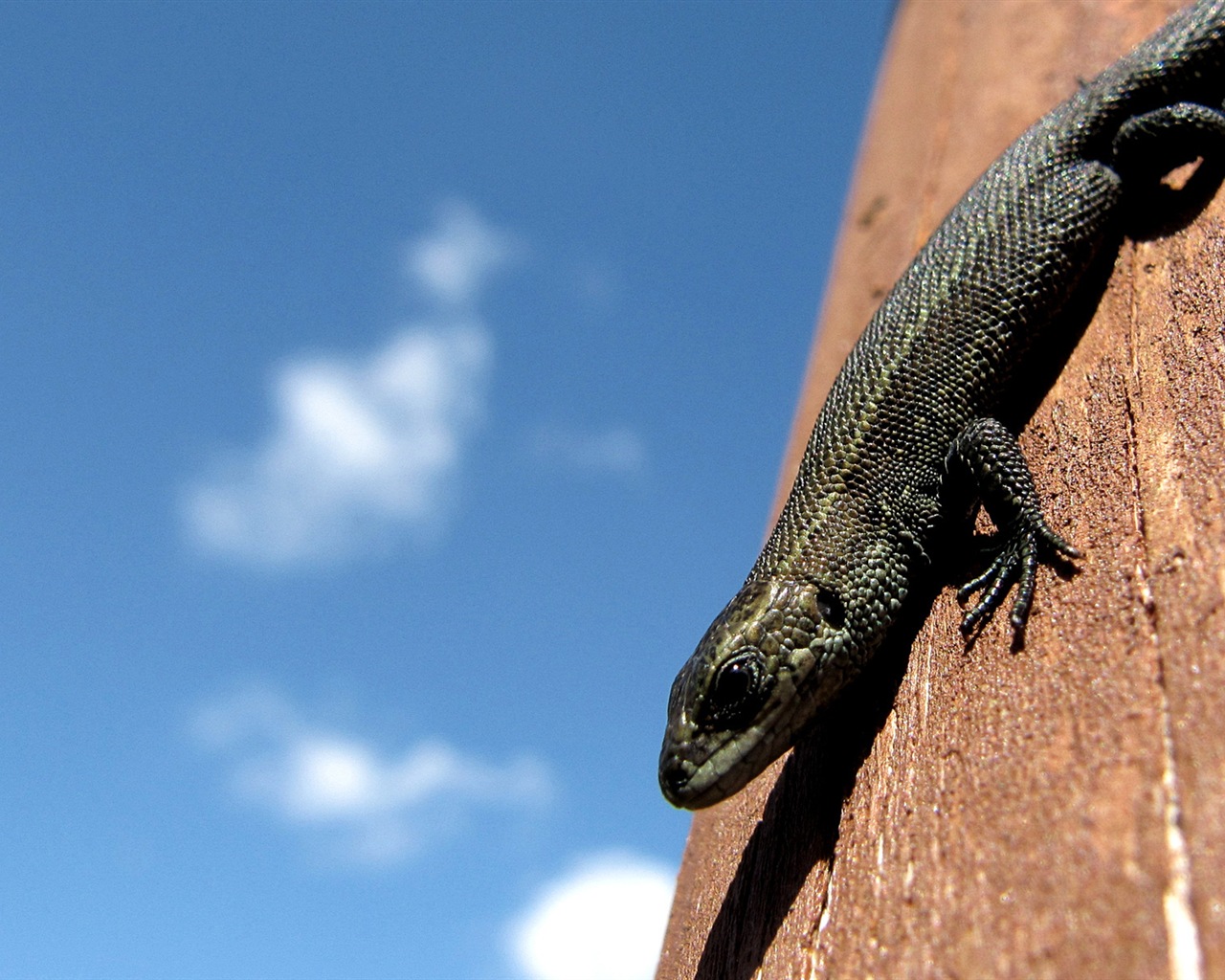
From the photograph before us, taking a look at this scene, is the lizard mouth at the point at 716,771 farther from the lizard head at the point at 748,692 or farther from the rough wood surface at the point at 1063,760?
the rough wood surface at the point at 1063,760

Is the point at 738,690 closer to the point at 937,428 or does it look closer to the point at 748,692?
the point at 748,692

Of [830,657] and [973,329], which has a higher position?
[973,329]

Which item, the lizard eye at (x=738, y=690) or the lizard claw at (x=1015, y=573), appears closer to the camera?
the lizard claw at (x=1015, y=573)

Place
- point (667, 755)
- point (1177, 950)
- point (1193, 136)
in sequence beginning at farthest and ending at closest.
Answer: point (1193, 136) → point (667, 755) → point (1177, 950)

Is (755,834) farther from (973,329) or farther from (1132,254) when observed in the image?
(1132,254)

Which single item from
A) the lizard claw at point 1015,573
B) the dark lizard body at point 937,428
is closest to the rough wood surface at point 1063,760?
the lizard claw at point 1015,573

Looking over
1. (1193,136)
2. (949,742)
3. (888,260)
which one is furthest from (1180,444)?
(888,260)
